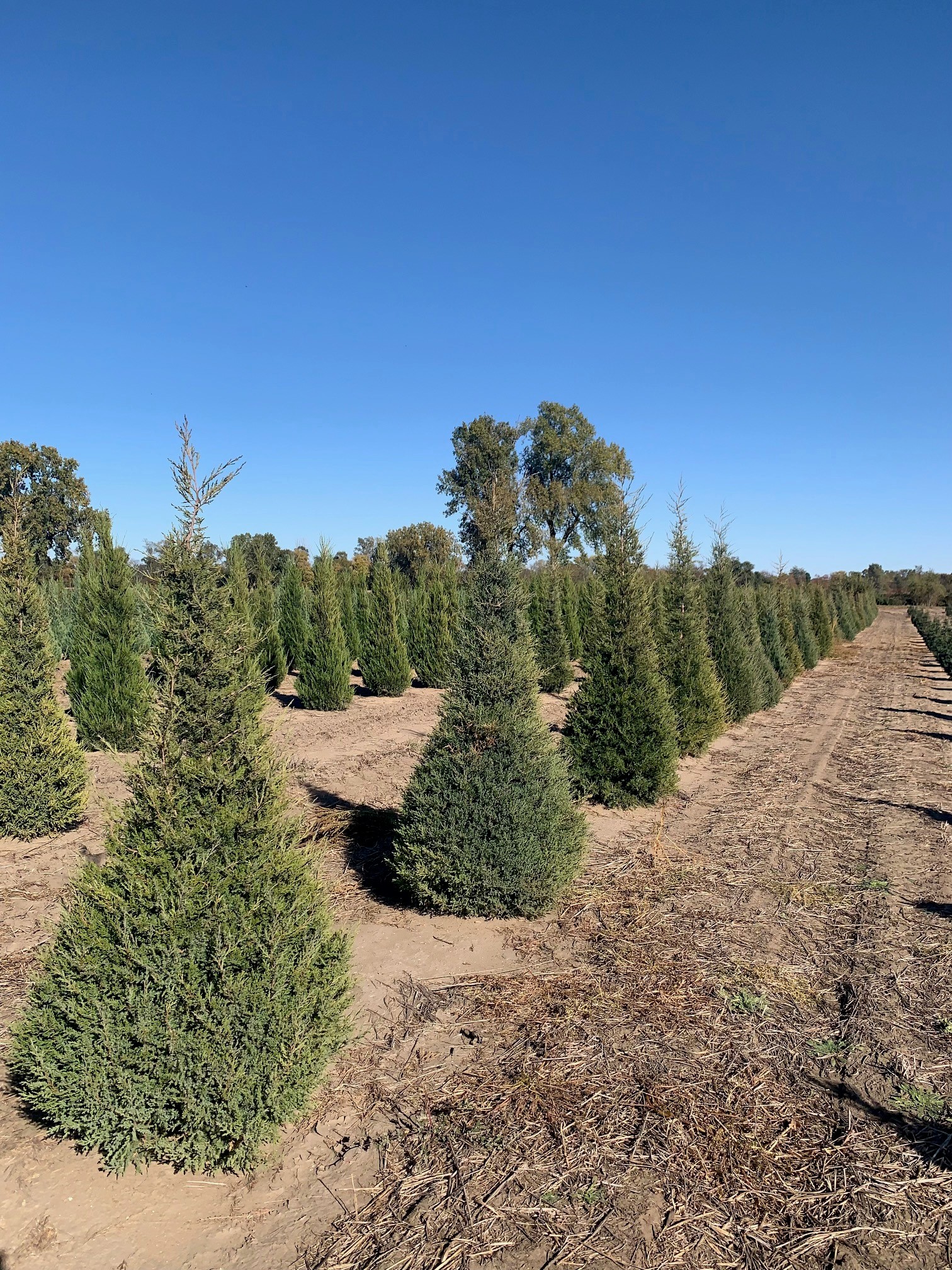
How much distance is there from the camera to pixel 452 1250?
2584mm

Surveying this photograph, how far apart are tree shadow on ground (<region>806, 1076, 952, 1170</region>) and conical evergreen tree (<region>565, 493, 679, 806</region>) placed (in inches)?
191

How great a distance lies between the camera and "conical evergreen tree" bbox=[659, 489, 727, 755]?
10922mm

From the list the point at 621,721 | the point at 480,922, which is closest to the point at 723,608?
the point at 621,721

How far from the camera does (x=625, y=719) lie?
27.7ft

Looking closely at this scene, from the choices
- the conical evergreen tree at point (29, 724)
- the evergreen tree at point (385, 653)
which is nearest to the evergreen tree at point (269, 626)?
the evergreen tree at point (385, 653)

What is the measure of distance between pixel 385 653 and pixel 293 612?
261 centimetres

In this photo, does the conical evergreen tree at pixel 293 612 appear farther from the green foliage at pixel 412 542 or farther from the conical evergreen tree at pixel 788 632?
the green foliage at pixel 412 542

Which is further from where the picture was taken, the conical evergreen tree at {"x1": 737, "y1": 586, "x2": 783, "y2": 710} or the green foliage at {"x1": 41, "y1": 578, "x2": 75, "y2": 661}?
the green foliage at {"x1": 41, "y1": 578, "x2": 75, "y2": 661}

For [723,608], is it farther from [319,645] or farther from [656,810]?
[319,645]

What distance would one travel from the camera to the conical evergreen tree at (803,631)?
2573 centimetres

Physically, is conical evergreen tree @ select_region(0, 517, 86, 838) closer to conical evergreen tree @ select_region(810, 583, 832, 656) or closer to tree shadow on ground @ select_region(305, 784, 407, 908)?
tree shadow on ground @ select_region(305, 784, 407, 908)

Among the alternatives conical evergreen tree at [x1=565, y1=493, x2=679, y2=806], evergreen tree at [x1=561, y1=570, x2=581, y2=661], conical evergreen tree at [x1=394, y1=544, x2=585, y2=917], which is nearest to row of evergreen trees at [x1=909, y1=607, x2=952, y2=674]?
evergreen tree at [x1=561, y1=570, x2=581, y2=661]

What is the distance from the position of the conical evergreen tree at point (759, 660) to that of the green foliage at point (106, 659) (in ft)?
38.2

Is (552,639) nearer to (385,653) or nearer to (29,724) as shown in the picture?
(385,653)
